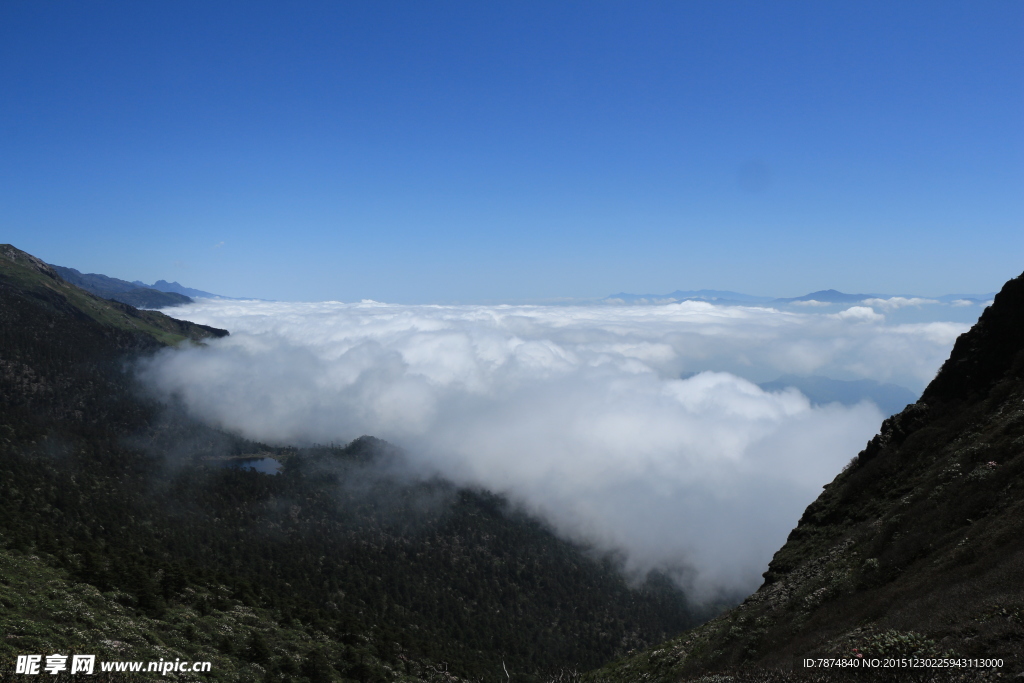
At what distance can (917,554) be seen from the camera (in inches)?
1101

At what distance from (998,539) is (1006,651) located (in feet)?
31.1

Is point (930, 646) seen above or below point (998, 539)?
below

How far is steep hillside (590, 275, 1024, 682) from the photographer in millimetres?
19469

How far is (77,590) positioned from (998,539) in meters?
70.4

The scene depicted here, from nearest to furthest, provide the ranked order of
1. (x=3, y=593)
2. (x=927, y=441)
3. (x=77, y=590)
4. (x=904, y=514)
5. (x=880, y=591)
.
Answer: (x=880, y=591), (x=904, y=514), (x=3, y=593), (x=927, y=441), (x=77, y=590)

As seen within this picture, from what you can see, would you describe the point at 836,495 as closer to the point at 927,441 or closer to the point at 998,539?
the point at 927,441

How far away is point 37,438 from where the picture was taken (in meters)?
198

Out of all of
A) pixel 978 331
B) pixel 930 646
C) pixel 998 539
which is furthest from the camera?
pixel 978 331

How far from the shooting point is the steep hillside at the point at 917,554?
19.5 meters

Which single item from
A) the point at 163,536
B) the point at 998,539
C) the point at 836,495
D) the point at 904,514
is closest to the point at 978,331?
the point at 836,495

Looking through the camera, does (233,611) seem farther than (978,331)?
Yes

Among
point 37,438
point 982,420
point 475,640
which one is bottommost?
point 475,640

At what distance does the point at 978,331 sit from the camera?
4444 cm

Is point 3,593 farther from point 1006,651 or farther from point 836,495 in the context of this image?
point 836,495
